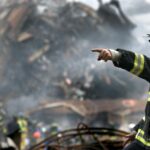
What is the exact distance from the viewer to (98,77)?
48.3 feet

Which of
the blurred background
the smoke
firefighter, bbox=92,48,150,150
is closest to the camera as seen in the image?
firefighter, bbox=92,48,150,150

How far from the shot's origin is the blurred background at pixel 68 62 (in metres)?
13.1

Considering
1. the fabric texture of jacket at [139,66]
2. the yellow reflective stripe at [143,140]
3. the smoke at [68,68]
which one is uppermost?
the fabric texture of jacket at [139,66]

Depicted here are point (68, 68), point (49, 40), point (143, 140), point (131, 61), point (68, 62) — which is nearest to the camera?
point (131, 61)

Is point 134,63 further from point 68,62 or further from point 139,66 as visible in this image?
point 68,62

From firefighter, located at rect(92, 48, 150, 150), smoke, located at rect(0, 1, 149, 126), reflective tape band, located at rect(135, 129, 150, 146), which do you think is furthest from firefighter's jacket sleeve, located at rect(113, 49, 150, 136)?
smoke, located at rect(0, 1, 149, 126)

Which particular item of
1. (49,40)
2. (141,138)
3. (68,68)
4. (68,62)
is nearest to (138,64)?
(141,138)

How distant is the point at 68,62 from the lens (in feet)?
51.1

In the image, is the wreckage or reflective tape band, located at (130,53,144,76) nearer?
reflective tape band, located at (130,53,144,76)

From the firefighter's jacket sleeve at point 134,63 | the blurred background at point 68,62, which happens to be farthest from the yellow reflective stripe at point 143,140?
the blurred background at point 68,62

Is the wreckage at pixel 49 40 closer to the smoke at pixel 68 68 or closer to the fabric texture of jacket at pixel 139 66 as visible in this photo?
the smoke at pixel 68 68

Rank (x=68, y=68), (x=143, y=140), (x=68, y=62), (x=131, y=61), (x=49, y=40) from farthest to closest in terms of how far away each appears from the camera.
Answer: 1. (x=49, y=40)
2. (x=68, y=62)
3. (x=68, y=68)
4. (x=143, y=140)
5. (x=131, y=61)

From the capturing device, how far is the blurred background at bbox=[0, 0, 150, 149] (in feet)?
42.9

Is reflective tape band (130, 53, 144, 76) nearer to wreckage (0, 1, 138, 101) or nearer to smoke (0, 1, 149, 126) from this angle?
smoke (0, 1, 149, 126)
